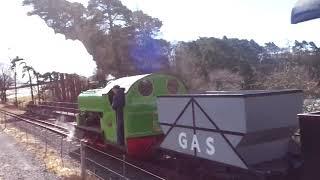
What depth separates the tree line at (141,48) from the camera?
108 feet

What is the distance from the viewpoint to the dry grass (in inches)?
460

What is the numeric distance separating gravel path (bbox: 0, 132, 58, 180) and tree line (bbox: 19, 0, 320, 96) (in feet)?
50.8

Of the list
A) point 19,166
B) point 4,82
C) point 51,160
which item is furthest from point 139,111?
point 4,82

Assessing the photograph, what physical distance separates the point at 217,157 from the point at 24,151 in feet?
35.3

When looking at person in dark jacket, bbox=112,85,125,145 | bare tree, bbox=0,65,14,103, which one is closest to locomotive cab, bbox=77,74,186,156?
person in dark jacket, bbox=112,85,125,145

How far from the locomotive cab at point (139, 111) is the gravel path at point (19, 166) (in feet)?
6.74

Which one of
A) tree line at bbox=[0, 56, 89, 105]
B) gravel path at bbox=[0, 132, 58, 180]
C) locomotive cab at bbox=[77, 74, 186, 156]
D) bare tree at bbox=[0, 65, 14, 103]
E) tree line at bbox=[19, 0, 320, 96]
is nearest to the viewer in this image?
locomotive cab at bbox=[77, 74, 186, 156]

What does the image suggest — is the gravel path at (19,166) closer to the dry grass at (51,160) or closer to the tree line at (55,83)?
the dry grass at (51,160)

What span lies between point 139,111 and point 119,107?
57 cm

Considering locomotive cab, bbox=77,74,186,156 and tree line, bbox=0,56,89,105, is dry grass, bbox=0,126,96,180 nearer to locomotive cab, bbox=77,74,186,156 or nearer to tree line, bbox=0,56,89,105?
locomotive cab, bbox=77,74,186,156

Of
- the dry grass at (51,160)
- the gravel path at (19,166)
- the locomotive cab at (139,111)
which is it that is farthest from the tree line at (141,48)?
the locomotive cab at (139,111)

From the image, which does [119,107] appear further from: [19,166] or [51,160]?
[19,166]

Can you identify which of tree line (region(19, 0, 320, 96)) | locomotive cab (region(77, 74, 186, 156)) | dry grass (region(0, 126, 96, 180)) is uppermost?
tree line (region(19, 0, 320, 96))

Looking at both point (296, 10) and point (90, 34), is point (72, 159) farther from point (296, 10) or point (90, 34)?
point (90, 34)
